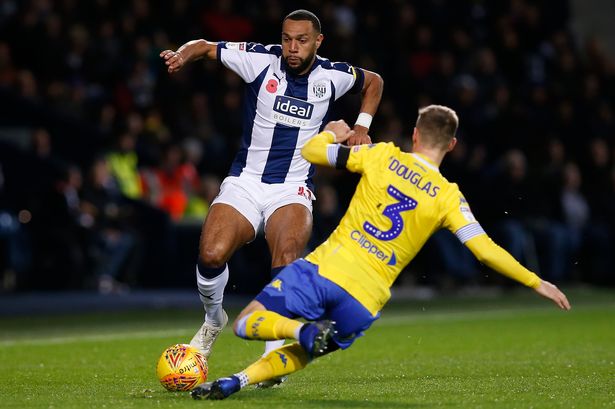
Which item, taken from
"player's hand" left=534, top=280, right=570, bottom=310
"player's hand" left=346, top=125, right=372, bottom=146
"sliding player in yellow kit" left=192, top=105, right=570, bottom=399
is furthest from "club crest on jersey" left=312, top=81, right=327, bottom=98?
"player's hand" left=534, top=280, right=570, bottom=310

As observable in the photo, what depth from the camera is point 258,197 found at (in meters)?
8.62

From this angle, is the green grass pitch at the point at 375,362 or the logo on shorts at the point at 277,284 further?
the green grass pitch at the point at 375,362

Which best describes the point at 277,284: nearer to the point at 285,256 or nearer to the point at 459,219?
the point at 459,219

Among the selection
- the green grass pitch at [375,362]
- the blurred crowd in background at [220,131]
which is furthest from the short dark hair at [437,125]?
the blurred crowd in background at [220,131]

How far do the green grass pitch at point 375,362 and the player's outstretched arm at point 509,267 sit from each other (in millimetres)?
698

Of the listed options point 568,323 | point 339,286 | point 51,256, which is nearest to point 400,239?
point 339,286

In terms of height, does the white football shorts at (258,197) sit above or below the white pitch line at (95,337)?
above

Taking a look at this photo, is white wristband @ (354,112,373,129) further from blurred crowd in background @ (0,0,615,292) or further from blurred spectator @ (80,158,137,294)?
blurred spectator @ (80,158,137,294)

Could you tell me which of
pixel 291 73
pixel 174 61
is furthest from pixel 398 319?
pixel 174 61

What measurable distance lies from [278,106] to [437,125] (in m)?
2.05

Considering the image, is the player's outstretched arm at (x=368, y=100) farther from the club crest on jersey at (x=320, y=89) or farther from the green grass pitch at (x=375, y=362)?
the green grass pitch at (x=375, y=362)

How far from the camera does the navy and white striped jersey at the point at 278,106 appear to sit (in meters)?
8.69

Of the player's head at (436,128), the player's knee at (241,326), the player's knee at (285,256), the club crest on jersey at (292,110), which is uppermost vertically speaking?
the player's head at (436,128)

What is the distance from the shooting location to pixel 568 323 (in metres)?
13.7
